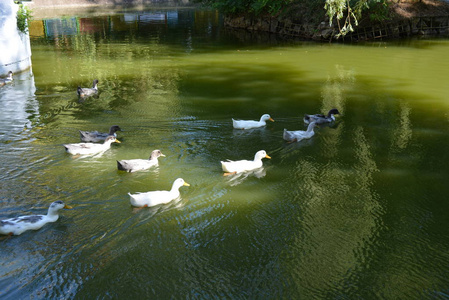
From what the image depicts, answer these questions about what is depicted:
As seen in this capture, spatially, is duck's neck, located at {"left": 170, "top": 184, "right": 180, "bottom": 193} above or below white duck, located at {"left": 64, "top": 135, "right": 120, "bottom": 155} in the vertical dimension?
below

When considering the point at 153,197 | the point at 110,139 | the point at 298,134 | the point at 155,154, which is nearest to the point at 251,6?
the point at 298,134

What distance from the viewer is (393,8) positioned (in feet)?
98.4

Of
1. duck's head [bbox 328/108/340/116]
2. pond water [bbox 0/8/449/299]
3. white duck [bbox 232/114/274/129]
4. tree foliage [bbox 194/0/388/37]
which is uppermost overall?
tree foliage [bbox 194/0/388/37]

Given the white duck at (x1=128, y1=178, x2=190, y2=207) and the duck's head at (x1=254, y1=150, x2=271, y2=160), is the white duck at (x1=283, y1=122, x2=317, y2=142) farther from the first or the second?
the white duck at (x1=128, y1=178, x2=190, y2=207)

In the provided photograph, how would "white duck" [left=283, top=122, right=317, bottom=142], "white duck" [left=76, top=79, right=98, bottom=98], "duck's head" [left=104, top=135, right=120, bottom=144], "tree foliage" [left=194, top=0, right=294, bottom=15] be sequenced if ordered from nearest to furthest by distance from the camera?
1. "duck's head" [left=104, top=135, right=120, bottom=144]
2. "white duck" [left=283, top=122, right=317, bottom=142]
3. "white duck" [left=76, top=79, right=98, bottom=98]
4. "tree foliage" [left=194, top=0, right=294, bottom=15]

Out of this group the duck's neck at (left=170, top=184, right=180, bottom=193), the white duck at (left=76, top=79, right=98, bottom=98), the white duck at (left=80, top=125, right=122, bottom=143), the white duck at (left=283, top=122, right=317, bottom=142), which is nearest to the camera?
the duck's neck at (left=170, top=184, right=180, bottom=193)

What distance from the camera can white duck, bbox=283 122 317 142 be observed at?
10625 millimetres

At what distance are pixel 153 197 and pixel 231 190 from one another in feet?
5.05

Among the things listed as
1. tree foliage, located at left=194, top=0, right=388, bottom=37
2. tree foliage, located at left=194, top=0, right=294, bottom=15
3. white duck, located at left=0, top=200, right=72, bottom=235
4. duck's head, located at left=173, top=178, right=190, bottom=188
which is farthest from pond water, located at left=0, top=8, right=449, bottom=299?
tree foliage, located at left=194, top=0, right=294, bottom=15

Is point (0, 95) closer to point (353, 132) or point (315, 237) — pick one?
point (353, 132)

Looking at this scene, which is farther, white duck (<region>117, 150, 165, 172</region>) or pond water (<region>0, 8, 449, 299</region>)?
white duck (<region>117, 150, 165, 172</region>)

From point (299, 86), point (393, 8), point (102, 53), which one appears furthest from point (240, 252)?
point (393, 8)

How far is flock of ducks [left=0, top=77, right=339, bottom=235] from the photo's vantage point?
6.90m

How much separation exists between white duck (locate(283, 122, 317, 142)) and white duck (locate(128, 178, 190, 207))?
12.0 ft
